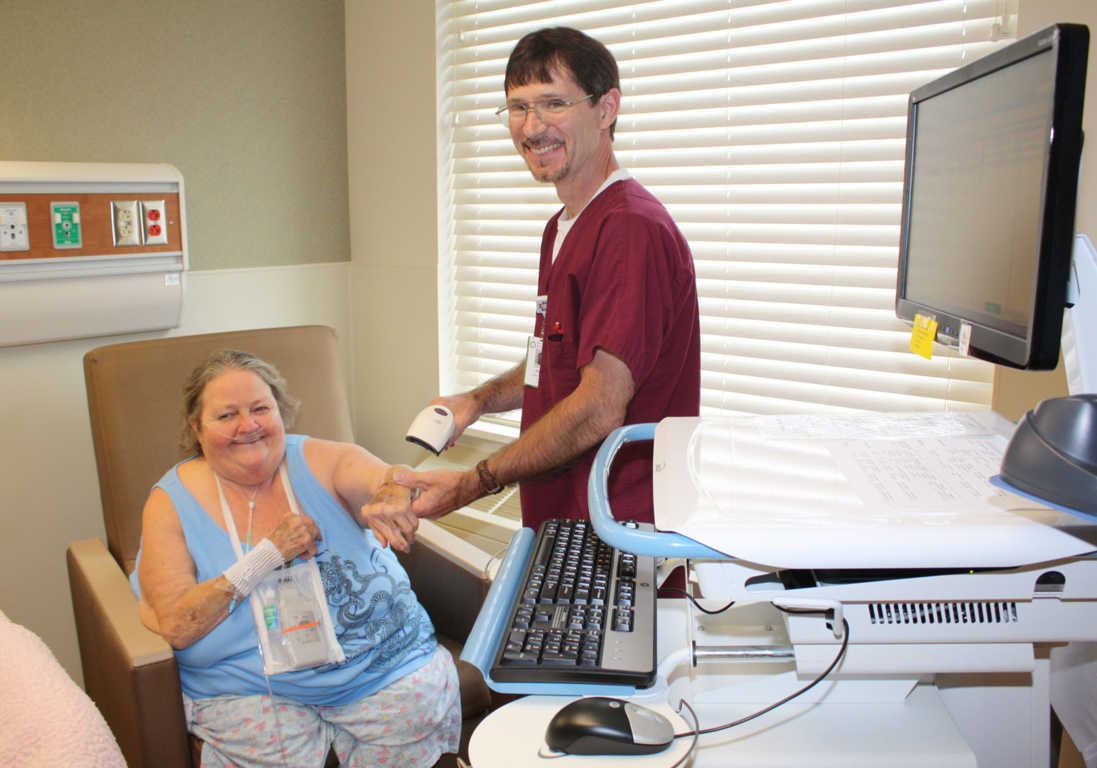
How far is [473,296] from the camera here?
9.62 feet

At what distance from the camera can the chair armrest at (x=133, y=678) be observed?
1549 millimetres

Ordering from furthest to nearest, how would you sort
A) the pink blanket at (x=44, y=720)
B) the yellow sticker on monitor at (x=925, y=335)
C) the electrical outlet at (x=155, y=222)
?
the electrical outlet at (x=155, y=222) → the yellow sticker on monitor at (x=925, y=335) → the pink blanket at (x=44, y=720)

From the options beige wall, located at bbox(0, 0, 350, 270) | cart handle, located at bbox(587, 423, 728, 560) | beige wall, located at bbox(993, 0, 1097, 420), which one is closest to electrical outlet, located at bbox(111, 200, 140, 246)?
beige wall, located at bbox(0, 0, 350, 270)

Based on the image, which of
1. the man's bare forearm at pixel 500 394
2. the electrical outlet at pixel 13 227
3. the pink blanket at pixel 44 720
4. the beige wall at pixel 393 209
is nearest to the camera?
the pink blanket at pixel 44 720

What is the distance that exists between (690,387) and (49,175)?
5.45 ft

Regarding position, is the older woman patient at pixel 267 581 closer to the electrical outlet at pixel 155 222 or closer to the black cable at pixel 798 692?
the electrical outlet at pixel 155 222

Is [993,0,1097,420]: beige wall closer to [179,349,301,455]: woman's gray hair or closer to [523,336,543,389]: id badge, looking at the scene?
[523,336,543,389]: id badge

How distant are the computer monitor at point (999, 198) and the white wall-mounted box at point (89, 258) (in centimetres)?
200

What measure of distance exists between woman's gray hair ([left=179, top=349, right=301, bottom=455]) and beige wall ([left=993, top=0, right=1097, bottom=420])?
150cm

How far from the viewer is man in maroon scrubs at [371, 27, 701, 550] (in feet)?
5.02

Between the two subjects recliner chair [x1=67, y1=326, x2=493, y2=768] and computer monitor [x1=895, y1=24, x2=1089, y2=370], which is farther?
recliner chair [x1=67, y1=326, x2=493, y2=768]

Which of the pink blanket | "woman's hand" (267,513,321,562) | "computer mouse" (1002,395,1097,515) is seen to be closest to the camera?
"computer mouse" (1002,395,1097,515)

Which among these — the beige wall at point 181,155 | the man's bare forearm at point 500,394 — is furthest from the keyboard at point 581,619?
the beige wall at point 181,155

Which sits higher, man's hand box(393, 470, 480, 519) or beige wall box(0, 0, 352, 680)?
beige wall box(0, 0, 352, 680)
